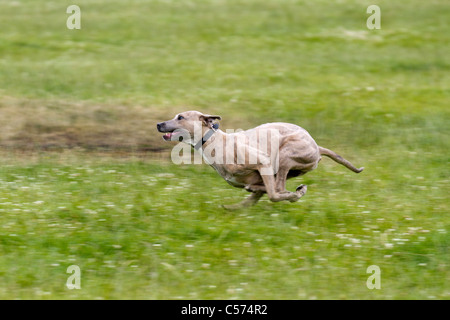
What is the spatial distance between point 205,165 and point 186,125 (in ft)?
12.7

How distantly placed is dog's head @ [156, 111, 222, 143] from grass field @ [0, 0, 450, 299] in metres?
1.29

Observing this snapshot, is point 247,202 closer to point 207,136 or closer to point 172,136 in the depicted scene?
point 207,136

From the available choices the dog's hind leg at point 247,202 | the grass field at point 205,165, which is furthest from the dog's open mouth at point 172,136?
the dog's hind leg at point 247,202

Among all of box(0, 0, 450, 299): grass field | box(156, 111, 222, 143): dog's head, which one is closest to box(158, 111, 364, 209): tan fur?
box(156, 111, 222, 143): dog's head

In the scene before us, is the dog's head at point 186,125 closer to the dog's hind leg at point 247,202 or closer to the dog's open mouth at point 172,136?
the dog's open mouth at point 172,136

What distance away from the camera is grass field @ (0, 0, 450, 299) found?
9828 millimetres

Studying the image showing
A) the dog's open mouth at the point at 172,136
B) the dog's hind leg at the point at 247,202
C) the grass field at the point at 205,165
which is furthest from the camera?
the dog's hind leg at the point at 247,202

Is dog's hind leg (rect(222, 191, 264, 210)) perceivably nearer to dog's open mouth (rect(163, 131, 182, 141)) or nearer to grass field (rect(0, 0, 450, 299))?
grass field (rect(0, 0, 450, 299))

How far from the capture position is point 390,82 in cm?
2181

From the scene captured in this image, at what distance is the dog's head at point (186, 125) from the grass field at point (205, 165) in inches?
50.9

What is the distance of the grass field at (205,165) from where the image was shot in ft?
32.2

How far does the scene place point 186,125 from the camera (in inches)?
441

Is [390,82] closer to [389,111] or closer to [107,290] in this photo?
[389,111]

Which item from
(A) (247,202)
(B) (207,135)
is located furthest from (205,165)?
(B) (207,135)
